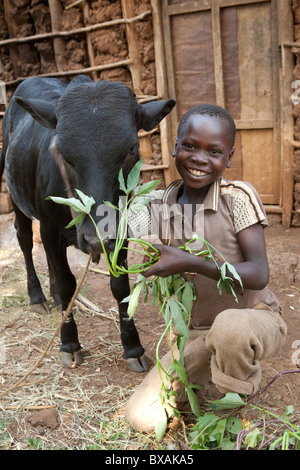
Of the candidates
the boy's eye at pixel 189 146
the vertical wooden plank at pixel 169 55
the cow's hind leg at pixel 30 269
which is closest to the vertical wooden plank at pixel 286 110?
the vertical wooden plank at pixel 169 55

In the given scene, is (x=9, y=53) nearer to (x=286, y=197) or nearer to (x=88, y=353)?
(x=286, y=197)

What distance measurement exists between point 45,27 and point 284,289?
4.21 m

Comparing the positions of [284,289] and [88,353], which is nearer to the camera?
[88,353]

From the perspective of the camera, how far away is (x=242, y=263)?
216 cm

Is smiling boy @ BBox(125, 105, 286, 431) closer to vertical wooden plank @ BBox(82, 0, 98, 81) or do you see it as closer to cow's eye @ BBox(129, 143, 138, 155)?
cow's eye @ BBox(129, 143, 138, 155)

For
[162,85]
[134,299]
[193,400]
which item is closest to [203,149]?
[134,299]

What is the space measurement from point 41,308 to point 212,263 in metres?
2.51

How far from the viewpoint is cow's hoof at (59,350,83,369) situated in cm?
324

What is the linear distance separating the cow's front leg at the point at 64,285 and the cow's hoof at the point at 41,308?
3.17 ft

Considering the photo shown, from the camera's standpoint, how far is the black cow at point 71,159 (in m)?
2.41

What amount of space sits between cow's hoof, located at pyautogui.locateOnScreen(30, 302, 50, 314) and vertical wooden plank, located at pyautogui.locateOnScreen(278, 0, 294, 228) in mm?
2745

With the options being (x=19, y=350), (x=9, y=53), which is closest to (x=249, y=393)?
(x=19, y=350)

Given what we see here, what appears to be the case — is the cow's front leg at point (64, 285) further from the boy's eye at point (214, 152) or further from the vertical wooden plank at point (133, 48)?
the vertical wooden plank at point (133, 48)

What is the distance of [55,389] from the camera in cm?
296
